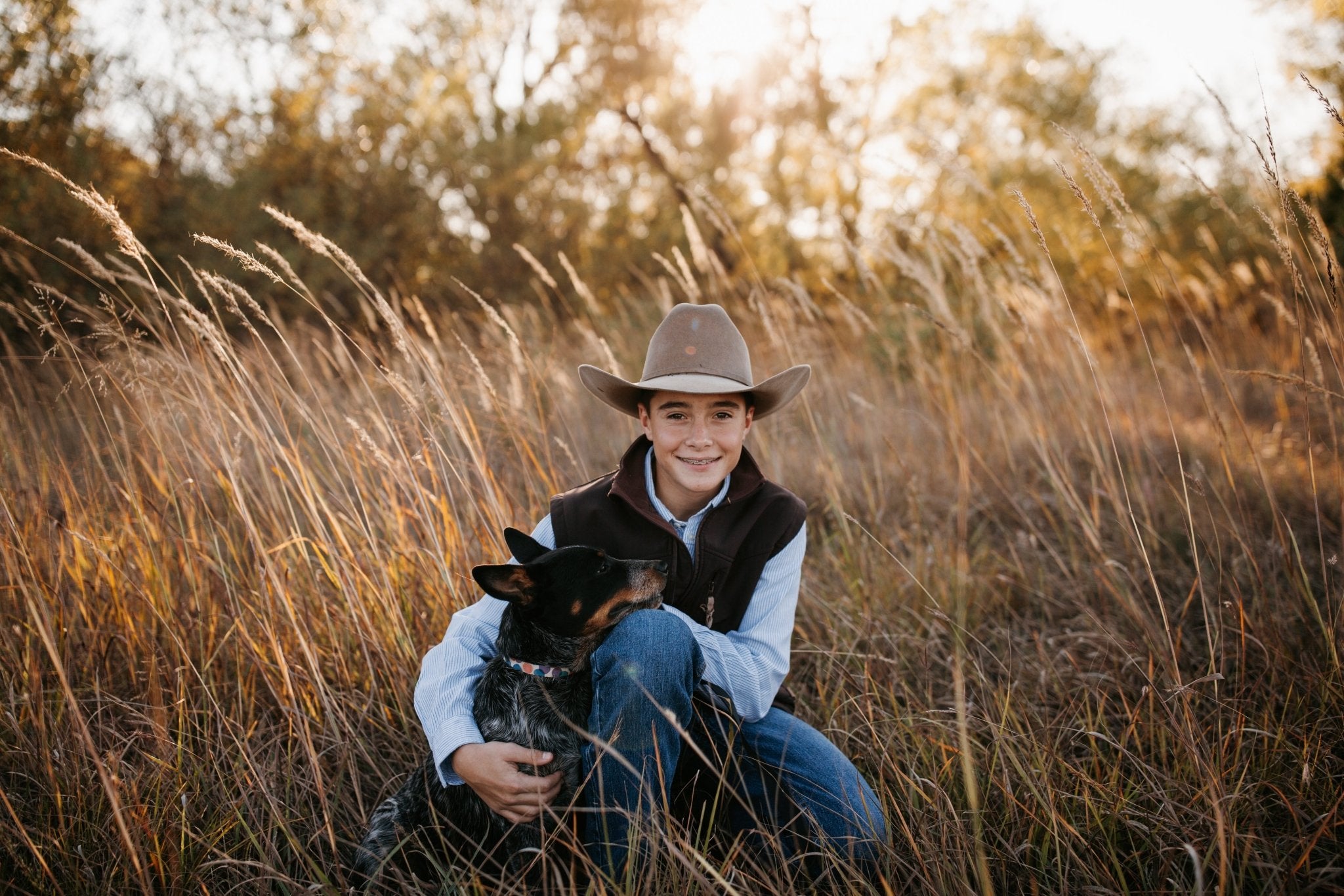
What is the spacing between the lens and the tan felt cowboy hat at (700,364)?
1957mm

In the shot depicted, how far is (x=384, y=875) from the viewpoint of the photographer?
165cm

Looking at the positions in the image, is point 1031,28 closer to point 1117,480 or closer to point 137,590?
point 1117,480

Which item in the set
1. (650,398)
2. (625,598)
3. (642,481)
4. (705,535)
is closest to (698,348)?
(650,398)

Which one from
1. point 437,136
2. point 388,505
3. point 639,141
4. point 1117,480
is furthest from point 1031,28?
point 388,505

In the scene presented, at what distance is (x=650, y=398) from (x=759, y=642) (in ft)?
2.54

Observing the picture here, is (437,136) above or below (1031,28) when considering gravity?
below

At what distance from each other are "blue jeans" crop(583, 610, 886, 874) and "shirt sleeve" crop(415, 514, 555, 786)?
31 cm

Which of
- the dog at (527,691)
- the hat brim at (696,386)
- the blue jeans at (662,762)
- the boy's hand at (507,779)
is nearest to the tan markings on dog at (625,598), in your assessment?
the dog at (527,691)

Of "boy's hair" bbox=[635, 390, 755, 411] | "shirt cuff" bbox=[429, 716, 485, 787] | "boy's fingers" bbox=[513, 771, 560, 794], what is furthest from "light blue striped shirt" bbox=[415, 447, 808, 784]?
"boy's hair" bbox=[635, 390, 755, 411]

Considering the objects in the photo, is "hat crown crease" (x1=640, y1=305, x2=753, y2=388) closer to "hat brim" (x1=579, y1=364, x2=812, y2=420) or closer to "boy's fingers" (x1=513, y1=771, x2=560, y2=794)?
"hat brim" (x1=579, y1=364, x2=812, y2=420)

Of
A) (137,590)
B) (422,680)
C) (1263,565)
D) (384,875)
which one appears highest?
(137,590)

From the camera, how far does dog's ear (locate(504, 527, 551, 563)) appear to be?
73.5 inches

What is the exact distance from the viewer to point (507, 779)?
161 cm

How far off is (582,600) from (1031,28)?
2081cm
